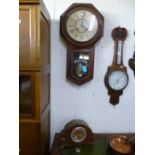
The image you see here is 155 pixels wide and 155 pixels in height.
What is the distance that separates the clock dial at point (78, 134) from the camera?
4.76 feet

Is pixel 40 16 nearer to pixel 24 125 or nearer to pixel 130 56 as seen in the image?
pixel 24 125

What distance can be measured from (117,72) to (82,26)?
487 mm

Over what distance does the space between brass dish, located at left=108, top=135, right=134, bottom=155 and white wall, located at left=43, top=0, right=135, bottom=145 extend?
30cm

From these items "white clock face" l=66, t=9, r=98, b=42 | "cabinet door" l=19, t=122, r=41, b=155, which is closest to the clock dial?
"cabinet door" l=19, t=122, r=41, b=155

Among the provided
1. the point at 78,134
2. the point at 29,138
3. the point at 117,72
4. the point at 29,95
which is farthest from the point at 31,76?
the point at 117,72

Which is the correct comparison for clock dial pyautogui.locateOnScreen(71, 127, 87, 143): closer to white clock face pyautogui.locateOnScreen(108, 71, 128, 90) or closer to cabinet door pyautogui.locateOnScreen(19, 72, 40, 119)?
cabinet door pyautogui.locateOnScreen(19, 72, 40, 119)

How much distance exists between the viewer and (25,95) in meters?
1.26

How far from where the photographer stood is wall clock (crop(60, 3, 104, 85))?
1.55 m

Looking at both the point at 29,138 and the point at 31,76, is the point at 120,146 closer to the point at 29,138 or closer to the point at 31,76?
the point at 29,138

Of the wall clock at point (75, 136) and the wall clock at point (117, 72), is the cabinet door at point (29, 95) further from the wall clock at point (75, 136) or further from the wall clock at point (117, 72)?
the wall clock at point (117, 72)

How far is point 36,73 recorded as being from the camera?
1210 mm
